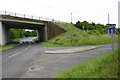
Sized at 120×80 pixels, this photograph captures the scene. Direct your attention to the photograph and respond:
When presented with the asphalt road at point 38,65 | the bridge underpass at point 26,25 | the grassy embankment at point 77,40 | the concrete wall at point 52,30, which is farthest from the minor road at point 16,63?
the concrete wall at point 52,30

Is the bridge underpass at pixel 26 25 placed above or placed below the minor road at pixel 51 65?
above

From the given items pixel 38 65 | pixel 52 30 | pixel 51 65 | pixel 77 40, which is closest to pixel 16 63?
pixel 38 65

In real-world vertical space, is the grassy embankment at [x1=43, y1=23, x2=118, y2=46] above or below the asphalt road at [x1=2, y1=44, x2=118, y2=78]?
above

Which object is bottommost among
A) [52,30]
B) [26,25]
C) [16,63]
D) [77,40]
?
[16,63]

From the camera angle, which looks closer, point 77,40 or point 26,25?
point 77,40

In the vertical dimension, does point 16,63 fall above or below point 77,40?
below

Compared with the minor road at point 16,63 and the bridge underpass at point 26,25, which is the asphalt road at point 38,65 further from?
the bridge underpass at point 26,25

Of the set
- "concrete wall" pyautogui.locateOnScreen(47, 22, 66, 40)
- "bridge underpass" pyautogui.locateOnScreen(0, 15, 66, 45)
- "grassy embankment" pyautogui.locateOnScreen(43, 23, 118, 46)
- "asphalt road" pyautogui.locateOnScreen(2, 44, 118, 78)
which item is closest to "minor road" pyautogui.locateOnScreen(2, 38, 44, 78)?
"asphalt road" pyautogui.locateOnScreen(2, 44, 118, 78)

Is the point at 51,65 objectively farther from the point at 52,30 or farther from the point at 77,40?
the point at 52,30

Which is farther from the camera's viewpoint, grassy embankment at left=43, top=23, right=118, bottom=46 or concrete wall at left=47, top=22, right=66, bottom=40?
concrete wall at left=47, top=22, right=66, bottom=40

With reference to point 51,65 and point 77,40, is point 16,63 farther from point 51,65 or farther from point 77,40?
point 77,40

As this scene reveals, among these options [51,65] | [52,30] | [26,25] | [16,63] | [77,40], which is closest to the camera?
[51,65]

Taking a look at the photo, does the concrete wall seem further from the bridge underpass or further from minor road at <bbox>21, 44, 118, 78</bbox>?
minor road at <bbox>21, 44, 118, 78</bbox>

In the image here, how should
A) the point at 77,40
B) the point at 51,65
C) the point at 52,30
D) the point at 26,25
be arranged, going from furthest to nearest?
the point at 52,30 < the point at 26,25 < the point at 77,40 < the point at 51,65
